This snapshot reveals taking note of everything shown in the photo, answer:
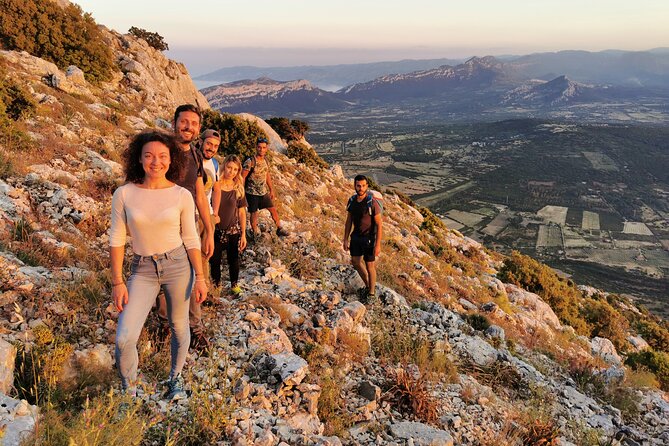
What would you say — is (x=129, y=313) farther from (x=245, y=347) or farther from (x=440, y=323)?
(x=440, y=323)

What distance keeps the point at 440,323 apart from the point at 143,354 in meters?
5.28

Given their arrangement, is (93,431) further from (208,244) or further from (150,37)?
(150,37)

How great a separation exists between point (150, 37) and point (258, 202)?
1035 inches

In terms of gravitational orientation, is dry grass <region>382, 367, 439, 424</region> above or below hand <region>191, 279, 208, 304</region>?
below

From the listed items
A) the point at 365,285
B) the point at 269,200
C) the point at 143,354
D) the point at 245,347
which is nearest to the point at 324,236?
the point at 269,200

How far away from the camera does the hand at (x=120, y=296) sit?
309 centimetres

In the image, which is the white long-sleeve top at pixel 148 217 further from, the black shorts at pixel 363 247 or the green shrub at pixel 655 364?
the green shrub at pixel 655 364

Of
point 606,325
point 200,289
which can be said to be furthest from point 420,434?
point 606,325

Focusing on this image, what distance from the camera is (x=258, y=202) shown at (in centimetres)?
820

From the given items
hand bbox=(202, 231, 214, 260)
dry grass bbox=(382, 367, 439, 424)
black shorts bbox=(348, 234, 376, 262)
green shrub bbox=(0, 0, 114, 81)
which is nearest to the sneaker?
hand bbox=(202, 231, 214, 260)

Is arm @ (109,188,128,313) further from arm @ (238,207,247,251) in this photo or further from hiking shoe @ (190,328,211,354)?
arm @ (238,207,247,251)

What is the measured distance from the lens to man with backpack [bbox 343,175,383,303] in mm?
6742

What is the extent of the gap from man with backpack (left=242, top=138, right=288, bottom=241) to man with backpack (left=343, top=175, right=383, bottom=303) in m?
2.23

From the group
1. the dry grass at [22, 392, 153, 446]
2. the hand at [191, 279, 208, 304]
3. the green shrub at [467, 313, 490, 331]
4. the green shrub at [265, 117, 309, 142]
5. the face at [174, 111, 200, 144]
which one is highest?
the green shrub at [265, 117, 309, 142]
